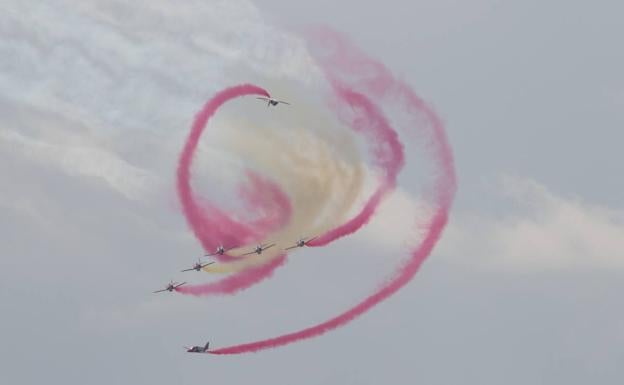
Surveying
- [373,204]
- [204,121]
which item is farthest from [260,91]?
[373,204]

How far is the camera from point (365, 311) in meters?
110

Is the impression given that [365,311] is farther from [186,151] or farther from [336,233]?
[186,151]

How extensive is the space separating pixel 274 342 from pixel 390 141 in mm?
17935

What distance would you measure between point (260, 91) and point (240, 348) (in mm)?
19975

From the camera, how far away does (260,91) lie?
108438mm

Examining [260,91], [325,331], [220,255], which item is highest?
[260,91]

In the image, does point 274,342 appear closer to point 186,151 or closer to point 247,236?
point 247,236

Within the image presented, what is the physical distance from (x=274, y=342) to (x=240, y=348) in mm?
2889

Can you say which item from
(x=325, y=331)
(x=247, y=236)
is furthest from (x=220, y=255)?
(x=325, y=331)

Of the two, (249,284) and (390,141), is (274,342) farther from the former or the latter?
(390,141)

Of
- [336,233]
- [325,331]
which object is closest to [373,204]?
[336,233]

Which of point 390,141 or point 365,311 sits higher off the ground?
point 390,141

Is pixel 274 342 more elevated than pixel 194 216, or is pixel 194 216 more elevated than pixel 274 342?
pixel 194 216

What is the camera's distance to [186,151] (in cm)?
10831
